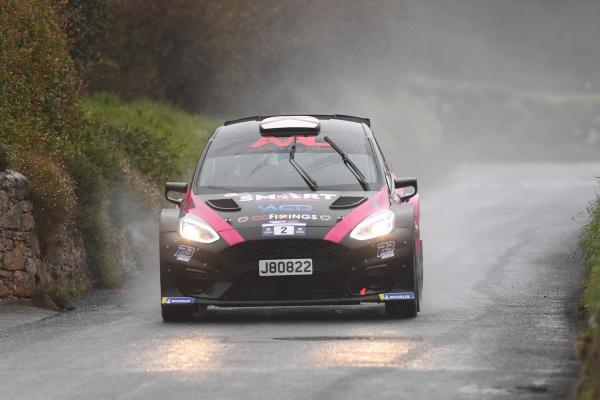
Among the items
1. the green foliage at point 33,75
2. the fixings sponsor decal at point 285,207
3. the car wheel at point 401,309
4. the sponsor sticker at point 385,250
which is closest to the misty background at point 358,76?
the green foliage at point 33,75

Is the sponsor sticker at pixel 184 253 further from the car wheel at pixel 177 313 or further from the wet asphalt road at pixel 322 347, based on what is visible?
the wet asphalt road at pixel 322 347

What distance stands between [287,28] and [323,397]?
3370 centimetres

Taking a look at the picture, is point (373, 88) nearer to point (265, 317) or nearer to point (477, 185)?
point (477, 185)

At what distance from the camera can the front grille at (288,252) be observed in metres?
13.7

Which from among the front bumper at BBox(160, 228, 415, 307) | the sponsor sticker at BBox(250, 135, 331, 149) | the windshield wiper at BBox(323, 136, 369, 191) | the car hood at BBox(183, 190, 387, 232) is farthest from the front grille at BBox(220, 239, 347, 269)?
the sponsor sticker at BBox(250, 135, 331, 149)

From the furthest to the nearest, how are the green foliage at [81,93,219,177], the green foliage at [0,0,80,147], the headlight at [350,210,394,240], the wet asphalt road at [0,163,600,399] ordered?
the green foliage at [81,93,219,177] → the green foliage at [0,0,80,147] → the headlight at [350,210,394,240] → the wet asphalt road at [0,163,600,399]

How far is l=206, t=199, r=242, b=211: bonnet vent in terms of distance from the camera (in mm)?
14117

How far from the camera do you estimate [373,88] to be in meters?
52.9

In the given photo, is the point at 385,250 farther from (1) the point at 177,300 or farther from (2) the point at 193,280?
(1) the point at 177,300

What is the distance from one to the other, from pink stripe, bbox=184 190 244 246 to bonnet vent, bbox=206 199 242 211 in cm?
5

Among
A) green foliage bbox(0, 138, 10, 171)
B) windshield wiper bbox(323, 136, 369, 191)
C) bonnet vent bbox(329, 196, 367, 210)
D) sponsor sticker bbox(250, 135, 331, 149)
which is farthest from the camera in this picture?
green foliage bbox(0, 138, 10, 171)

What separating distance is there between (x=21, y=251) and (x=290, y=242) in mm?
→ 3832

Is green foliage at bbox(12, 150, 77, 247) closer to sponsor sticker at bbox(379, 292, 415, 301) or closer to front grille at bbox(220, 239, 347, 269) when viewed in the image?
front grille at bbox(220, 239, 347, 269)

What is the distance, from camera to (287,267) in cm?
1363
